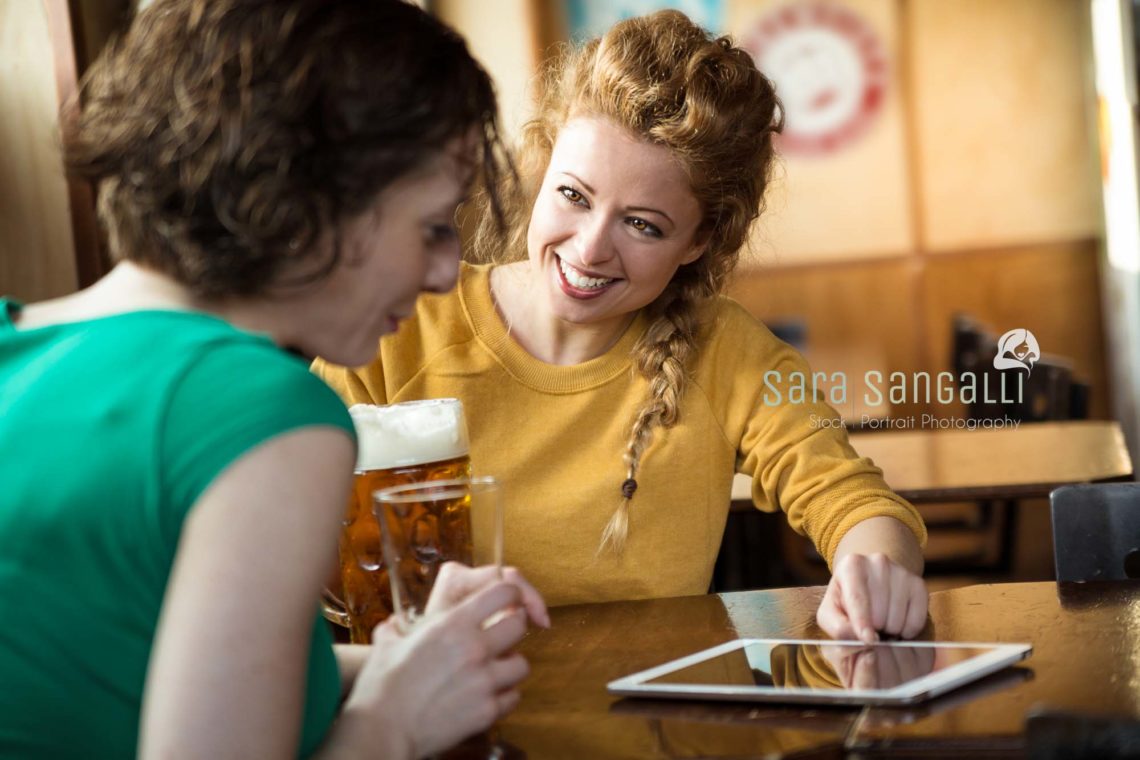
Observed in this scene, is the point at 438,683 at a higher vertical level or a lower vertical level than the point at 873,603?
higher

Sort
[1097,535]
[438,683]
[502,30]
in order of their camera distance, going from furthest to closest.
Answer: [502,30] → [1097,535] → [438,683]

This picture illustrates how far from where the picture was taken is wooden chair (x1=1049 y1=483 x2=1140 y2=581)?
152 cm

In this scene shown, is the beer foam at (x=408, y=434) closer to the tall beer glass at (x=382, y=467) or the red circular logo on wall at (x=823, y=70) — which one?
the tall beer glass at (x=382, y=467)

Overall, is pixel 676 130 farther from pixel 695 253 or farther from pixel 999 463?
pixel 999 463

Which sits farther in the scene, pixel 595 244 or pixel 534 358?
pixel 534 358

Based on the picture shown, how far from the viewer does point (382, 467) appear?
132 centimetres

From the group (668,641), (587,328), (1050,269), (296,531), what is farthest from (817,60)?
(296,531)

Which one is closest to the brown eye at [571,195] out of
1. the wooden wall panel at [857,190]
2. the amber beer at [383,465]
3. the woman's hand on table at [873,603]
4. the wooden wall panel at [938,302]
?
the amber beer at [383,465]

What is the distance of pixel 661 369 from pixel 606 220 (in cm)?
24

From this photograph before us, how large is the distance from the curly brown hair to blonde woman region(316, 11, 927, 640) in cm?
84

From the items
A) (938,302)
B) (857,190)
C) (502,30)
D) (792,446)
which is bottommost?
(938,302)

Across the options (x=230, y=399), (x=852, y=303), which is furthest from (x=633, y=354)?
(x=852, y=303)

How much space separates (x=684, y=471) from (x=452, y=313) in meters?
0.41

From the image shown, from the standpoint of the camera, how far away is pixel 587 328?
6.21 feet
